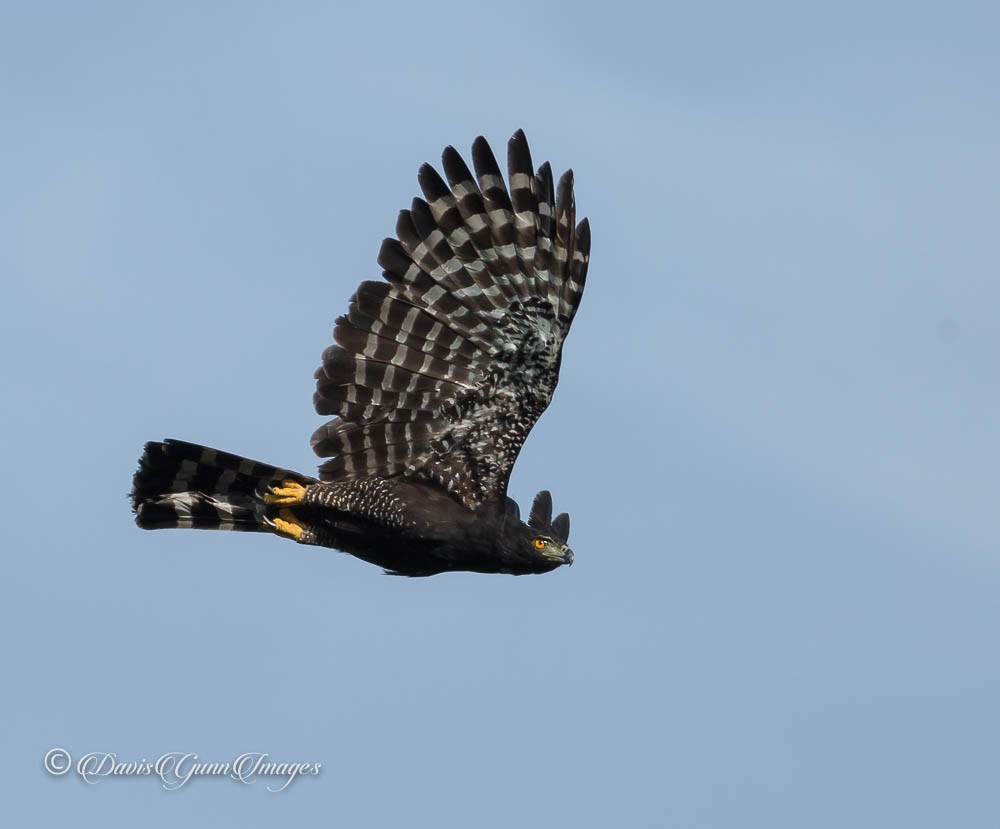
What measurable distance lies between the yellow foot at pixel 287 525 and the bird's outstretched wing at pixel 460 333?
0.60 meters

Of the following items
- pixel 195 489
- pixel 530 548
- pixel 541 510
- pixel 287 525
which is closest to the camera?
pixel 530 548

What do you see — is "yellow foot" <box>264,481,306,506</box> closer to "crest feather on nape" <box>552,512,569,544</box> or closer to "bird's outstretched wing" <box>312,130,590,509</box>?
"bird's outstretched wing" <box>312,130,590,509</box>

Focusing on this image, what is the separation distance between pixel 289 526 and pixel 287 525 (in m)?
0.02

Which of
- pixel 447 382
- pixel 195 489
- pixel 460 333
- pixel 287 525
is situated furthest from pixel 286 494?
pixel 460 333

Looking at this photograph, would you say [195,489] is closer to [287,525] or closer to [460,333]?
[287,525]

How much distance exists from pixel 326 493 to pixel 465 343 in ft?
7.07

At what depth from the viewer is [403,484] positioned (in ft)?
83.3

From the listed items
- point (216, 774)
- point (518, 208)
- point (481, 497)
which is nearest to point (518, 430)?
point (481, 497)

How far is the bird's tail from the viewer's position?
84.5ft

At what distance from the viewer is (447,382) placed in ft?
83.4

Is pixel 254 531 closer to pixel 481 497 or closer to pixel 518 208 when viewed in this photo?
pixel 481 497

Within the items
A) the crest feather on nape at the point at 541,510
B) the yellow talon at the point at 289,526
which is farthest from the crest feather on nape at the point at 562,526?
the yellow talon at the point at 289,526

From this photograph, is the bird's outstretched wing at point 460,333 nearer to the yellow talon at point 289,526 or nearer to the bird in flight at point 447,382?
the bird in flight at point 447,382

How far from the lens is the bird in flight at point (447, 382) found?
25062 millimetres
